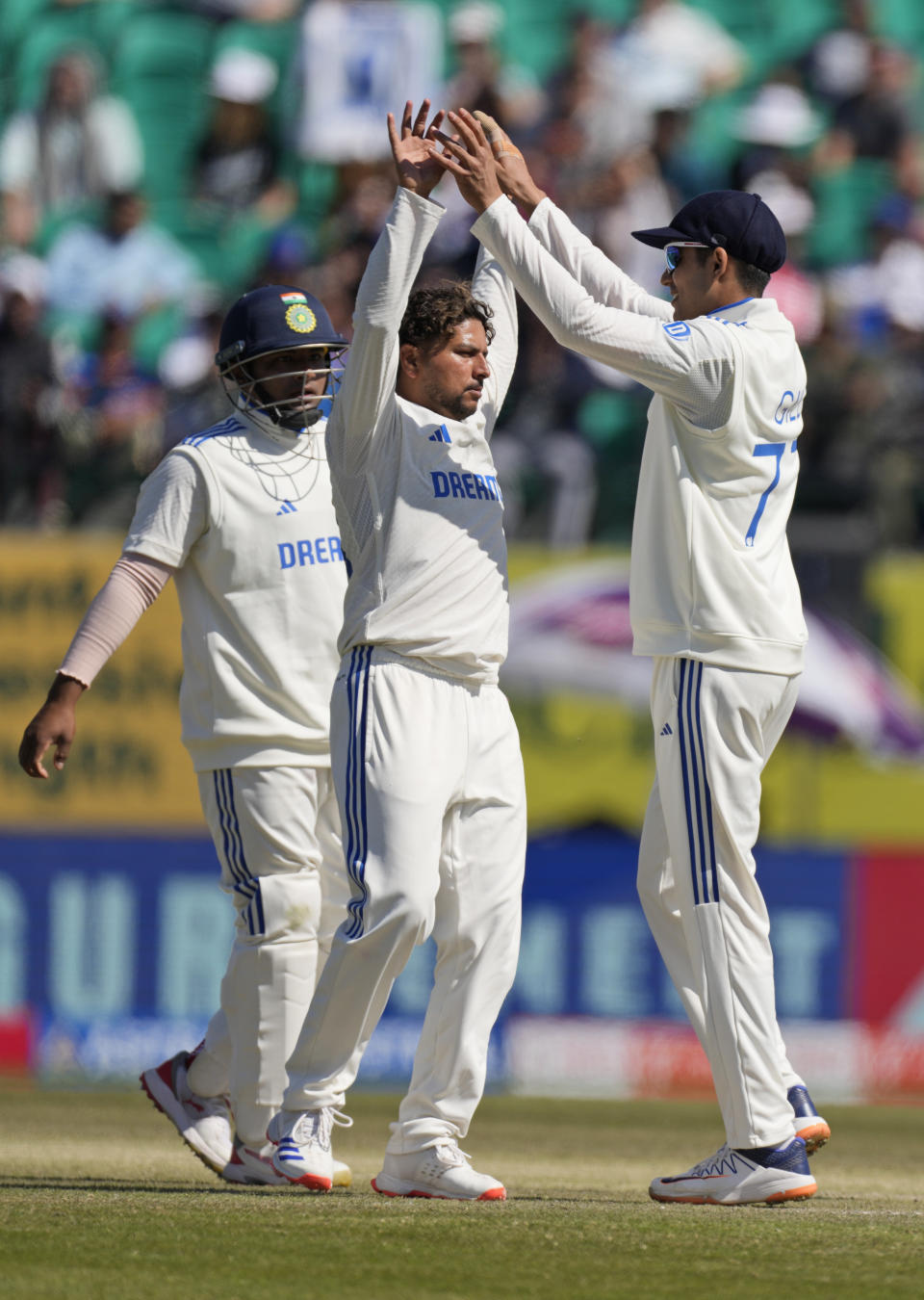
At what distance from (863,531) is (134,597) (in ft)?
23.3

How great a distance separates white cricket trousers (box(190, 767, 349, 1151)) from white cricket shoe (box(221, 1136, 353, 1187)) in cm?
2

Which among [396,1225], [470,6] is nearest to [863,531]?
[470,6]

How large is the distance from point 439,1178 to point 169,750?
7222 millimetres

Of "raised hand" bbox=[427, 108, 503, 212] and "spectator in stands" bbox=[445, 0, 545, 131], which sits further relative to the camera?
"spectator in stands" bbox=[445, 0, 545, 131]

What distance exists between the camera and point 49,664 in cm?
1190

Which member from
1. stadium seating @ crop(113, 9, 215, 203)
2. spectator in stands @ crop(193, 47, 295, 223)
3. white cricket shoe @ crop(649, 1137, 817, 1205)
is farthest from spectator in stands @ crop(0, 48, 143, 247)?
white cricket shoe @ crop(649, 1137, 817, 1205)

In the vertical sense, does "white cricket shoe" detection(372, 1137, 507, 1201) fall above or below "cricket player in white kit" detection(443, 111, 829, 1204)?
below

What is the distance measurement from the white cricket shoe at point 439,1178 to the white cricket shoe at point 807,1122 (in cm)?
73

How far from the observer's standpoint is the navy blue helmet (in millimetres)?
5543

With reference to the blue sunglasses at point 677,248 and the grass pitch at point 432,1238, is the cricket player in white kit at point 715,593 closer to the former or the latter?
the blue sunglasses at point 677,248

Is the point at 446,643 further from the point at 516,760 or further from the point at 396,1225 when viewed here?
the point at 396,1225

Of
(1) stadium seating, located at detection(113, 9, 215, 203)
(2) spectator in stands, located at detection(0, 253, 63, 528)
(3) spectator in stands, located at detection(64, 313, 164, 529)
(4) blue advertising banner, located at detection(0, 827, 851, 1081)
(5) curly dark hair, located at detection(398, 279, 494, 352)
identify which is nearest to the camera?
(5) curly dark hair, located at detection(398, 279, 494, 352)

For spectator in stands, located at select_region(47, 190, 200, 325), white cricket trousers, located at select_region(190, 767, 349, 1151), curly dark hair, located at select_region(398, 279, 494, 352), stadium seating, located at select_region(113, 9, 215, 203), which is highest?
stadium seating, located at select_region(113, 9, 215, 203)

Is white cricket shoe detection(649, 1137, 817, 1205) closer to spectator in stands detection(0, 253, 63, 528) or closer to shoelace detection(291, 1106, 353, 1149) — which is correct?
shoelace detection(291, 1106, 353, 1149)
